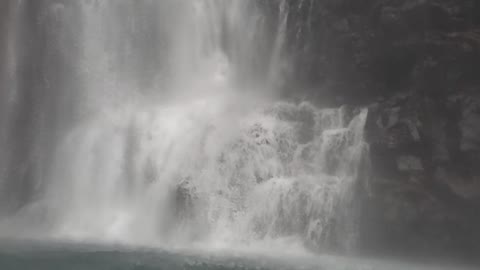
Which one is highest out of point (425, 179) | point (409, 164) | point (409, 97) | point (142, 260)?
point (409, 97)

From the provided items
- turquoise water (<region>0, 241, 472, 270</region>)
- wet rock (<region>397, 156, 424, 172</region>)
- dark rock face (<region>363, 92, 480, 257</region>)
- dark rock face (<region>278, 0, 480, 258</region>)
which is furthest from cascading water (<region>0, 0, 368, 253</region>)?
turquoise water (<region>0, 241, 472, 270</region>)

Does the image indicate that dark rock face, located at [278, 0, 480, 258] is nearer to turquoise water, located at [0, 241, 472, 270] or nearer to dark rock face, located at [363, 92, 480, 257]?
dark rock face, located at [363, 92, 480, 257]

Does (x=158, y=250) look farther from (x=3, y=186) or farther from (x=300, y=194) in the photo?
(x=3, y=186)

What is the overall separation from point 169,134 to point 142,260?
53.2ft

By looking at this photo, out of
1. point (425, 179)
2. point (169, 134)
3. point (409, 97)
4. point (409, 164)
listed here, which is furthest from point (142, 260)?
point (409, 97)

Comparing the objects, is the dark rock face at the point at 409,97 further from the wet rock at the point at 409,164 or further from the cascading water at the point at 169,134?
the cascading water at the point at 169,134

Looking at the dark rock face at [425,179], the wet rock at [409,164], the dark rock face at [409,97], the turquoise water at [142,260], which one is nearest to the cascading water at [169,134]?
the dark rock face at [425,179]

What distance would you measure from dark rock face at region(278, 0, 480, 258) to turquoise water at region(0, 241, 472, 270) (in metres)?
3.19

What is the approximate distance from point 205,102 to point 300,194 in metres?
13.0

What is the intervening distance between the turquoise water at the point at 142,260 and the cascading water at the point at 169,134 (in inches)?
185

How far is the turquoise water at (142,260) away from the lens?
76.4 ft

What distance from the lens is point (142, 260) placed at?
82.6ft

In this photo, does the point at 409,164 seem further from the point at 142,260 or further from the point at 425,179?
the point at 142,260

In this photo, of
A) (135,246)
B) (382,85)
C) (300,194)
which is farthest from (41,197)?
(382,85)
